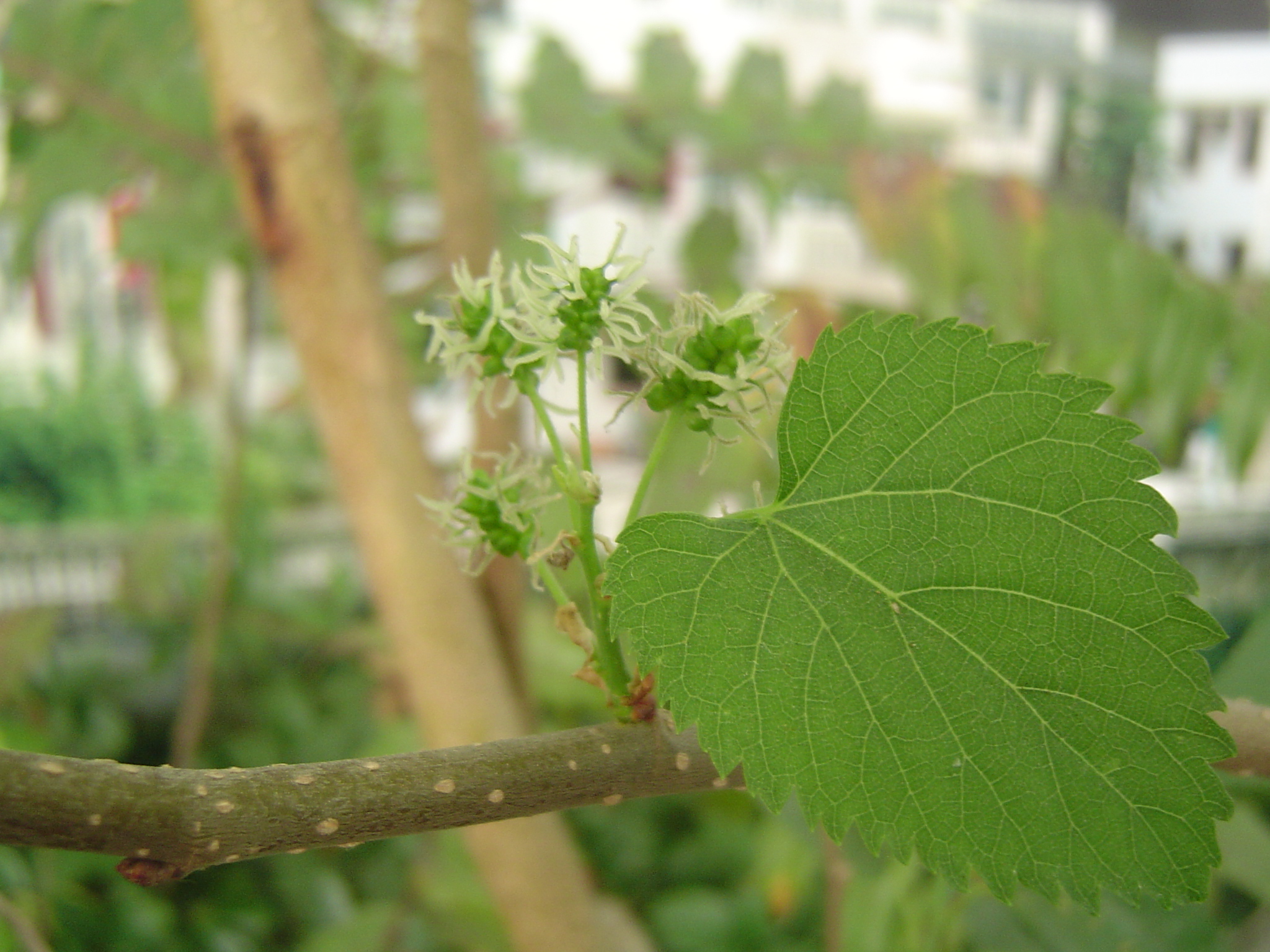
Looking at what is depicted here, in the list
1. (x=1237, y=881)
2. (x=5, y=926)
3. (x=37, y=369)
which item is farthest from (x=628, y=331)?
(x=37, y=369)

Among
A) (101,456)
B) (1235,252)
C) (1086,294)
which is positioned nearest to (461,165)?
(1086,294)

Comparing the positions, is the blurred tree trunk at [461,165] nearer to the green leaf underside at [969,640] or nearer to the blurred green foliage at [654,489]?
the blurred green foliage at [654,489]

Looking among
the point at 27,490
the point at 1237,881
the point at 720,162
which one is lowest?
the point at 27,490

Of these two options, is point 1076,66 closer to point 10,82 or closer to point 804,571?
point 10,82

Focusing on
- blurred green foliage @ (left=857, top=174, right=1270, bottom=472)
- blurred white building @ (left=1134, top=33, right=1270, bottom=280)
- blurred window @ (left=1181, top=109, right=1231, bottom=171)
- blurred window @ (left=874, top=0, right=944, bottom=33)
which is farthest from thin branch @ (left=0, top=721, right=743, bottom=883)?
blurred window @ (left=874, top=0, right=944, bottom=33)

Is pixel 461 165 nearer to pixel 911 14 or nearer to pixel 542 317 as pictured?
pixel 542 317
